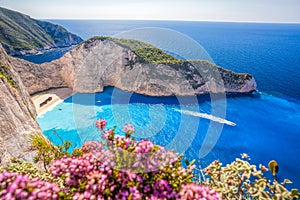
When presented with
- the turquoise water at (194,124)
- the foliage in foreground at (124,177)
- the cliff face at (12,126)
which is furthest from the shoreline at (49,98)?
the foliage in foreground at (124,177)

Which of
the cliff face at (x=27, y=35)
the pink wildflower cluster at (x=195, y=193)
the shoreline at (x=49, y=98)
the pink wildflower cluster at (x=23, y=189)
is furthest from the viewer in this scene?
the cliff face at (x=27, y=35)

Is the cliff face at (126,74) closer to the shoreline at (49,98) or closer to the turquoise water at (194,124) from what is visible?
the shoreline at (49,98)

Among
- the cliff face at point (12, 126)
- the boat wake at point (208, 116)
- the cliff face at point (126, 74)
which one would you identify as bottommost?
the boat wake at point (208, 116)

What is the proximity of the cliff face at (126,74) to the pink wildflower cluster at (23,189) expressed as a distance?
39408mm

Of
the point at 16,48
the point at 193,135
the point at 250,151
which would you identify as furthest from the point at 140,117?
the point at 16,48

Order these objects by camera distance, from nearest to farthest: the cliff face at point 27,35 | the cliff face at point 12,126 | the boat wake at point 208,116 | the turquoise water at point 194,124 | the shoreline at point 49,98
Answer: the cliff face at point 12,126
the turquoise water at point 194,124
the boat wake at point 208,116
the shoreline at point 49,98
the cliff face at point 27,35

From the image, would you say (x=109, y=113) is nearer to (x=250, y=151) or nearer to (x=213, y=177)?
(x=250, y=151)

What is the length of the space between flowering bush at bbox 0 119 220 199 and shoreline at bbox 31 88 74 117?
1333 inches

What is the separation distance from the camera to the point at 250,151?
81.4 feet

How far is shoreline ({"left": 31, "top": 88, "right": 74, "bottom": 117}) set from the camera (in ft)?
114

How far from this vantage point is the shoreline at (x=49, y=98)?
1364 inches

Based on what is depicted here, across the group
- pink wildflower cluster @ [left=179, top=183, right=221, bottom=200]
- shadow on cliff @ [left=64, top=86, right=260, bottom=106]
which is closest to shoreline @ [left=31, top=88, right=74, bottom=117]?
shadow on cliff @ [left=64, top=86, right=260, bottom=106]

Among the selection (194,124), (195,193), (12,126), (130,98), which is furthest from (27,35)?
(195,193)

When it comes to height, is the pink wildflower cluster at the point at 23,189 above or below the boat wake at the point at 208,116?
above
